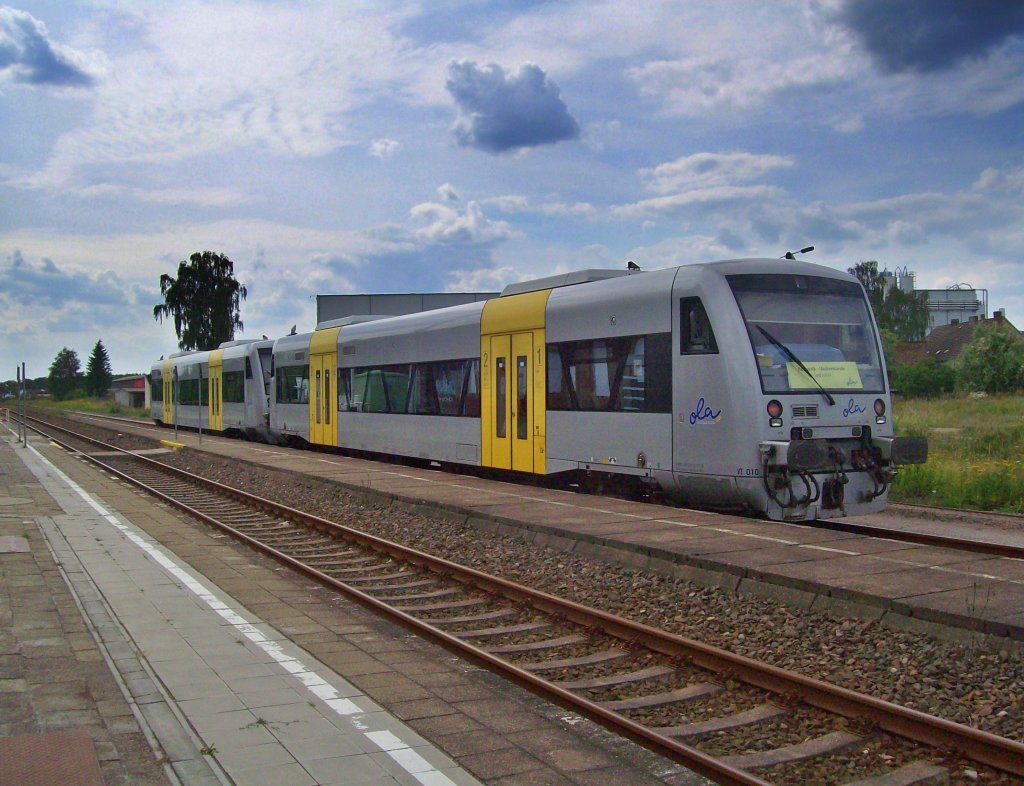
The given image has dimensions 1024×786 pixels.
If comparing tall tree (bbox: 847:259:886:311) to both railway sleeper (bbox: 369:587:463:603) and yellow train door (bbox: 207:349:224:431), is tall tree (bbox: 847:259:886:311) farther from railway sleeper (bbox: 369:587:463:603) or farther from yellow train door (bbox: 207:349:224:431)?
railway sleeper (bbox: 369:587:463:603)

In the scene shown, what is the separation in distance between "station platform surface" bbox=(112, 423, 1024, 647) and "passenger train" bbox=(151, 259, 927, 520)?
0.67 metres

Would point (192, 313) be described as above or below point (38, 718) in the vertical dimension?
above

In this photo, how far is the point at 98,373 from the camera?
143500 millimetres

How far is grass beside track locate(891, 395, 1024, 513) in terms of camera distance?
15.7 meters

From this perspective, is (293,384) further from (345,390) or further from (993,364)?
(993,364)

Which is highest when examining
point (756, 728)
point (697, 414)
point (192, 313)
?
point (192, 313)

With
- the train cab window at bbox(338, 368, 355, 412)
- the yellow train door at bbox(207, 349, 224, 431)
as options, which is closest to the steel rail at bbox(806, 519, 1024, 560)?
the train cab window at bbox(338, 368, 355, 412)

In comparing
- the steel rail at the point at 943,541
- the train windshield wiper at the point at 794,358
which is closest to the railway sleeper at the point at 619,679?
the steel rail at the point at 943,541

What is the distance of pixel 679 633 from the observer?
765 cm

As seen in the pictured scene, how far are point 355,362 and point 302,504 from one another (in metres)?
6.14

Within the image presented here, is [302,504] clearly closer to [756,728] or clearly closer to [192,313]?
[756,728]

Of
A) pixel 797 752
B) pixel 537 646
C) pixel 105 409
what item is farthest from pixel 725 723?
pixel 105 409

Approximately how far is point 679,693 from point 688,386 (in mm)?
6056

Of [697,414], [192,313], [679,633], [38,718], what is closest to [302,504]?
[697,414]
